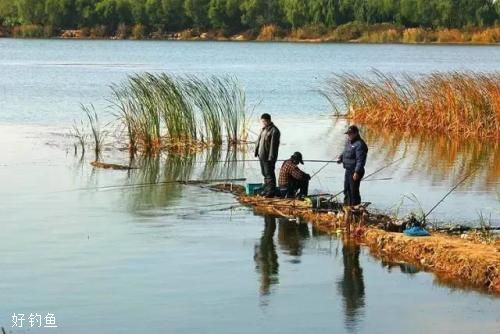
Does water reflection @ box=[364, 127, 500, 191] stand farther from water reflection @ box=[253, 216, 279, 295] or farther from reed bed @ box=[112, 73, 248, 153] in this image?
water reflection @ box=[253, 216, 279, 295]

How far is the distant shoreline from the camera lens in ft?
337

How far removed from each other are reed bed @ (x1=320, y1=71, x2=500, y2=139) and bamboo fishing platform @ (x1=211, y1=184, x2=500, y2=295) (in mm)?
11925

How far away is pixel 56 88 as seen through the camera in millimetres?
47438

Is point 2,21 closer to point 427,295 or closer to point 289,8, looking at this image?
point 289,8

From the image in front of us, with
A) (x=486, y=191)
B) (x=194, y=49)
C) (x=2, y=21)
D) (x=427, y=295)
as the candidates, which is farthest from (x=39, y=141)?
(x=2, y=21)

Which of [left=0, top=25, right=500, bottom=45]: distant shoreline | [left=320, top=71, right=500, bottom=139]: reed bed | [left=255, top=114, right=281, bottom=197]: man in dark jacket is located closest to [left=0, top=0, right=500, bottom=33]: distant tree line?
[left=0, top=25, right=500, bottom=45]: distant shoreline

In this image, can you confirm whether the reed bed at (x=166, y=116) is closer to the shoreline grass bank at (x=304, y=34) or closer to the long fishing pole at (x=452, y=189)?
the long fishing pole at (x=452, y=189)

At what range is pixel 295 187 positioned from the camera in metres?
18.6

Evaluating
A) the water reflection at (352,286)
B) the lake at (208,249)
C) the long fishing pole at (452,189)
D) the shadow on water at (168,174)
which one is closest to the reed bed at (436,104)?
the lake at (208,249)

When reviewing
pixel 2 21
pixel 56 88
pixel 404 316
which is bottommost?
pixel 404 316

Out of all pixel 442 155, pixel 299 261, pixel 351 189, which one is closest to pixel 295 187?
pixel 351 189

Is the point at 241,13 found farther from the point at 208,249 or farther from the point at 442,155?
the point at 208,249

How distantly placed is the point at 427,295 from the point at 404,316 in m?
0.89

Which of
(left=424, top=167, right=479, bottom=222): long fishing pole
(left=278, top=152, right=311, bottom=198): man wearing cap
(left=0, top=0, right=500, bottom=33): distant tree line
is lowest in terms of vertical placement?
(left=424, top=167, right=479, bottom=222): long fishing pole
